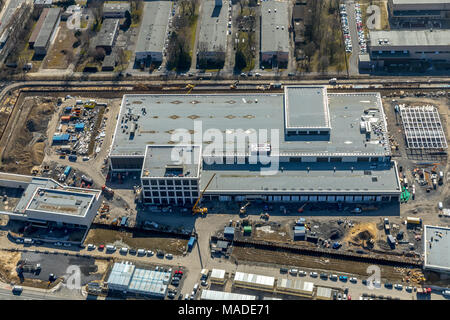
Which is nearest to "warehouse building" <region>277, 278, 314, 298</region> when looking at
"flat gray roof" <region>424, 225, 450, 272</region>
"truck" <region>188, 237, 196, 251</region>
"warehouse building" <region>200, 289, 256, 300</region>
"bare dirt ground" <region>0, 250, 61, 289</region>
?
"warehouse building" <region>200, 289, 256, 300</region>

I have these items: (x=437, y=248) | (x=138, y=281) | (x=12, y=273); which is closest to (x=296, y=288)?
(x=437, y=248)

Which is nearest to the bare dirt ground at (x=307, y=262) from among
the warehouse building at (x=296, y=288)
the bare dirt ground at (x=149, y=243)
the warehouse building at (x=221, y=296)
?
the warehouse building at (x=296, y=288)

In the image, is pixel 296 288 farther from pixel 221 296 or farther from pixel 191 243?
pixel 191 243

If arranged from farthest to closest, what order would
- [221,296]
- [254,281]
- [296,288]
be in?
[254,281] → [296,288] → [221,296]

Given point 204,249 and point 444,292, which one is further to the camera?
point 204,249

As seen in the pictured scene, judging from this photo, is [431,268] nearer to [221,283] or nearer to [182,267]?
[221,283]
